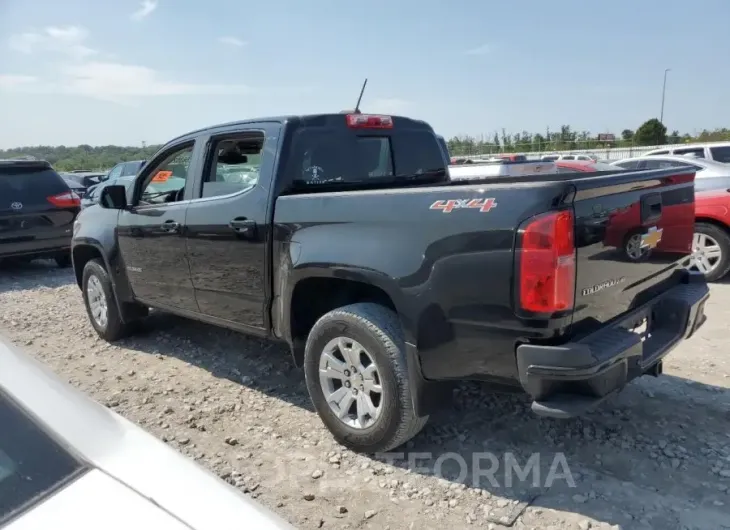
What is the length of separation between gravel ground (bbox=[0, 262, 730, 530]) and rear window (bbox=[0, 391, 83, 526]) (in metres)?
1.64

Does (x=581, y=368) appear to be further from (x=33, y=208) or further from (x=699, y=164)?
(x=33, y=208)

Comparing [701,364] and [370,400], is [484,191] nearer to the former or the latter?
[370,400]

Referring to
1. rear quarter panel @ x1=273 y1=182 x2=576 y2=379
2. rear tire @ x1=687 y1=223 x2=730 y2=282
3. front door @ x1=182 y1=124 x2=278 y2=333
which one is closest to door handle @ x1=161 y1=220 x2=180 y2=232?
front door @ x1=182 y1=124 x2=278 y2=333

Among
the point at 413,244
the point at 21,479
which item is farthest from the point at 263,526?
the point at 413,244

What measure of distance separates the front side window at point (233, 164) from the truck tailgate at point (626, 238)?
2.09 m

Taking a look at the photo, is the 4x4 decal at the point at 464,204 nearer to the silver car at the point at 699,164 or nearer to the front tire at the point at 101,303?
the front tire at the point at 101,303

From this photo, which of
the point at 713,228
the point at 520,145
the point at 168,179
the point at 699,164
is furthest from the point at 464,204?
the point at 520,145

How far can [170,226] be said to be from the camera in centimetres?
447

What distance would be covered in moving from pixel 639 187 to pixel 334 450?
86.7 inches

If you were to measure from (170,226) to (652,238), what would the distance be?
3287mm

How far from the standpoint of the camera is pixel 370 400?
326 centimetres

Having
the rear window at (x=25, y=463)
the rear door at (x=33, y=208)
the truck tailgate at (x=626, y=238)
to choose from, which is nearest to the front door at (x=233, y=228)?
the truck tailgate at (x=626, y=238)

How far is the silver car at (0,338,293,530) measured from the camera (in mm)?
1313

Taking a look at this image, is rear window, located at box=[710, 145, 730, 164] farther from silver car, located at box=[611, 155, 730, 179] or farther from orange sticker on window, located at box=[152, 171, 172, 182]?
orange sticker on window, located at box=[152, 171, 172, 182]
